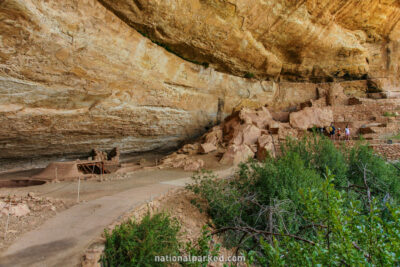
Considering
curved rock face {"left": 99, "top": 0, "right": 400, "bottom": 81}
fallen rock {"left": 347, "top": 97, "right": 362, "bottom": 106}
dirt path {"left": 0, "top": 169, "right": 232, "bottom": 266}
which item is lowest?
dirt path {"left": 0, "top": 169, "right": 232, "bottom": 266}

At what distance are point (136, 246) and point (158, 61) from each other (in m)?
7.30

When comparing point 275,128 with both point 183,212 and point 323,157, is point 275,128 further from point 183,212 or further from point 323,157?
point 183,212

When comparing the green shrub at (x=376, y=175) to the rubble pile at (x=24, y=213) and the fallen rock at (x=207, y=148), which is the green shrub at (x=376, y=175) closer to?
the fallen rock at (x=207, y=148)

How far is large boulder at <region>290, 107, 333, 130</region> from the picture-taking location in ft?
39.0

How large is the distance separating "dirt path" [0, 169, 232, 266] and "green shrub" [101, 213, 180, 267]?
299mm

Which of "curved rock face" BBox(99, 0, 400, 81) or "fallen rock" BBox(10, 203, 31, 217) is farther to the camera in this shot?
"curved rock face" BBox(99, 0, 400, 81)

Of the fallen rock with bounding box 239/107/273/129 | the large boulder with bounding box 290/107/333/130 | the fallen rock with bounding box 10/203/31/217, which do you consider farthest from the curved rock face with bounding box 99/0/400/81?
the fallen rock with bounding box 10/203/31/217

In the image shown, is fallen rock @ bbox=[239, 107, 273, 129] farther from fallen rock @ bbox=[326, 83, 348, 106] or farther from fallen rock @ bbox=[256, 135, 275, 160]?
fallen rock @ bbox=[326, 83, 348, 106]

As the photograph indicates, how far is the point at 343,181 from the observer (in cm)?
545

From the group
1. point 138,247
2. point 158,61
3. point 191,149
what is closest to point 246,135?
point 191,149

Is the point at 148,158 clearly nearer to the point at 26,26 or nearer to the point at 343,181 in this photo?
the point at 26,26

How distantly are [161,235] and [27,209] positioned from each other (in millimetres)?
2570

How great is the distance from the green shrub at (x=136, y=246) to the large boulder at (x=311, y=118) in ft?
34.6

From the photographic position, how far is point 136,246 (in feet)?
8.60
